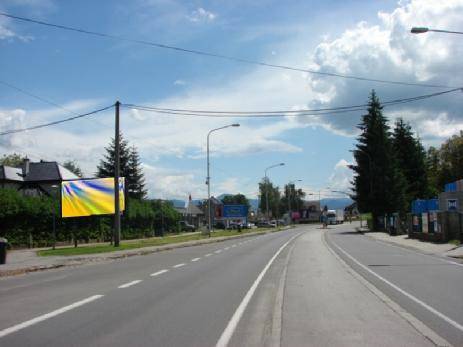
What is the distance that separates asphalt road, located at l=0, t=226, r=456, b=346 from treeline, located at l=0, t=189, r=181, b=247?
20.0m

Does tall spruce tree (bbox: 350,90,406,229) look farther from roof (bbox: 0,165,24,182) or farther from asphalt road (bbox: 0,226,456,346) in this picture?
asphalt road (bbox: 0,226,456,346)

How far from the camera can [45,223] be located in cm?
3706

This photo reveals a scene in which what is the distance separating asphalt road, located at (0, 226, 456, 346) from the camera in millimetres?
7172

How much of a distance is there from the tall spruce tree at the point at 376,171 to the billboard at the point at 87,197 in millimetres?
35315

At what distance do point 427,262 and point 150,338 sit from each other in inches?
594

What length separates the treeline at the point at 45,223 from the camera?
113ft

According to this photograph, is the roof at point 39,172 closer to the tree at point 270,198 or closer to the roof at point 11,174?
the roof at point 11,174


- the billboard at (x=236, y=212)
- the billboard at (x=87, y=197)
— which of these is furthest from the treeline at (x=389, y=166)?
the billboard at (x=87, y=197)

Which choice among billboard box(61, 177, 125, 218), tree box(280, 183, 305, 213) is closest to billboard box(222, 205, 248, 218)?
billboard box(61, 177, 125, 218)

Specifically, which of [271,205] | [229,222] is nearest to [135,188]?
[229,222]

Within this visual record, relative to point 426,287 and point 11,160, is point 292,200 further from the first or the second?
point 426,287

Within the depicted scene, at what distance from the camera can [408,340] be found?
7023mm

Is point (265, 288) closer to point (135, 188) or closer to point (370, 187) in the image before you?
point (370, 187)

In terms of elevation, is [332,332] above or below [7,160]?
below
